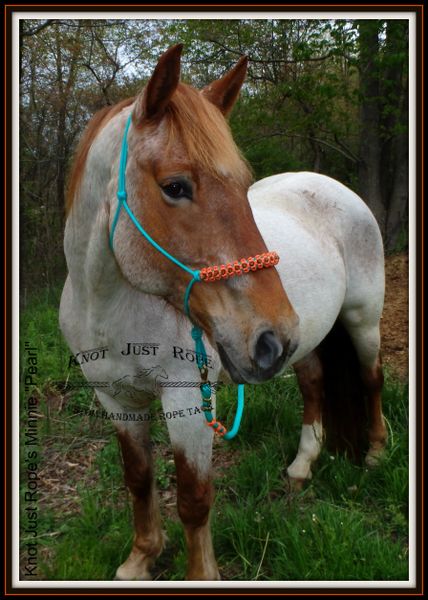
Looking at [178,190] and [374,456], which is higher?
[178,190]

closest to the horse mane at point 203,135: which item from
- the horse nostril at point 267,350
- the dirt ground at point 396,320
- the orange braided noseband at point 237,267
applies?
the orange braided noseband at point 237,267

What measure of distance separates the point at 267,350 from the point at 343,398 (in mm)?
2213

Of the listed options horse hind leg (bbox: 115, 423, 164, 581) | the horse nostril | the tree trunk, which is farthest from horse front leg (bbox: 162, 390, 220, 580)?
the tree trunk

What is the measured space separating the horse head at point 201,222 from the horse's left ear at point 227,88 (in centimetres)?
22

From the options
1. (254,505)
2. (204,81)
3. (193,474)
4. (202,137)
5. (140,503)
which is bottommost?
(254,505)

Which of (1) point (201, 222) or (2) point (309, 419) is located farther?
(2) point (309, 419)

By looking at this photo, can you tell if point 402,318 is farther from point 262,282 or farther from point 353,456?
point 262,282

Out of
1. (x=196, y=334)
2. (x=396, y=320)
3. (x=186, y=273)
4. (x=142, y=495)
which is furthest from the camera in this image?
(x=396, y=320)

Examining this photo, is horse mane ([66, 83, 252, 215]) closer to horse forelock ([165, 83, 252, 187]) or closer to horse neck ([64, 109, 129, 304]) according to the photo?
horse forelock ([165, 83, 252, 187])

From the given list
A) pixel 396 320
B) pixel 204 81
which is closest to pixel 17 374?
pixel 396 320

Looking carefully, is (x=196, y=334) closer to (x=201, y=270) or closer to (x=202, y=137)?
(x=201, y=270)

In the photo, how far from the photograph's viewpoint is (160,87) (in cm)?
150

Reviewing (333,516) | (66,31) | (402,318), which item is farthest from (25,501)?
(66,31)

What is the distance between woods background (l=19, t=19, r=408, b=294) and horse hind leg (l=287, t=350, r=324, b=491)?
2969 mm
